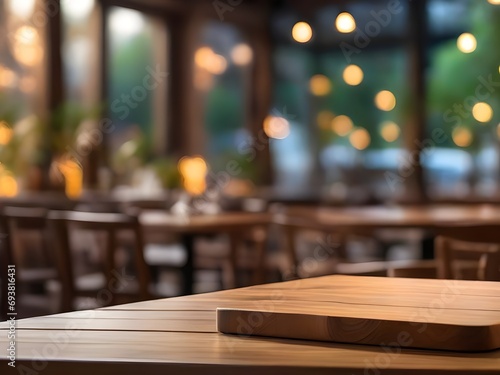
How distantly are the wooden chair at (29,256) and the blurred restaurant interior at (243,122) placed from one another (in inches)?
1.3

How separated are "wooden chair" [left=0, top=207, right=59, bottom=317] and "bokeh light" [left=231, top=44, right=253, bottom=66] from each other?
19.7ft

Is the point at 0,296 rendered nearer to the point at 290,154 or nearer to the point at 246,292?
the point at 246,292

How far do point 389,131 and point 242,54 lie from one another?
2074 millimetres

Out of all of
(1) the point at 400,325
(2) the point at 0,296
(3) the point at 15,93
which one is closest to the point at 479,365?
(1) the point at 400,325

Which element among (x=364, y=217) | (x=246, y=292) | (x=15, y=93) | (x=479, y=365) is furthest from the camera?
(x=15, y=93)

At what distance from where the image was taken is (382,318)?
113 centimetres

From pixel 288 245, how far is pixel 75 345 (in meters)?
3.02

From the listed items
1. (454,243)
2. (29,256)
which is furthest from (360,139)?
(454,243)

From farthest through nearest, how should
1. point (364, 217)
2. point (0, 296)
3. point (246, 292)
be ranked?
point (364, 217) → point (0, 296) → point (246, 292)

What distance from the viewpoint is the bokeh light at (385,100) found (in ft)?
35.6

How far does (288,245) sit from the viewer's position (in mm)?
4102

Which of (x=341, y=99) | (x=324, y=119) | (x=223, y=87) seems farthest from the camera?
(x=324, y=119)

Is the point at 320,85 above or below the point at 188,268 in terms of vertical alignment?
above

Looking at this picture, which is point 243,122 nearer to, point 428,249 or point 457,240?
point 428,249
